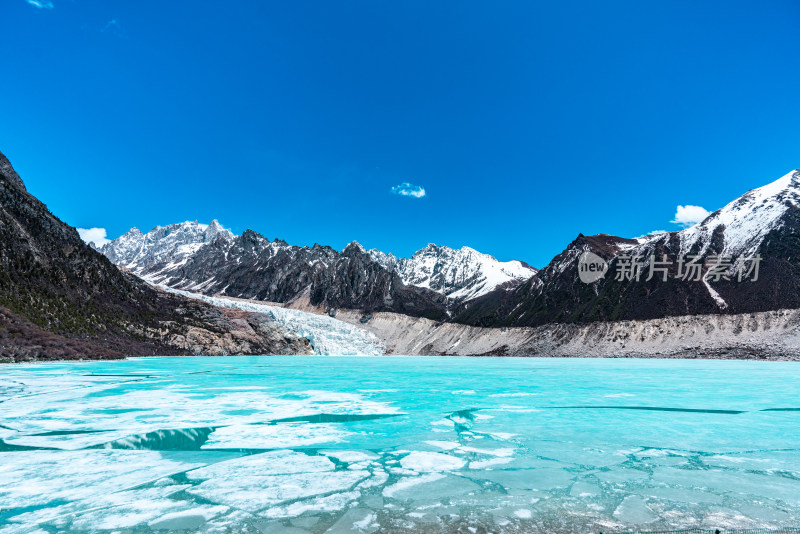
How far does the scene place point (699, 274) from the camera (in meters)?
124

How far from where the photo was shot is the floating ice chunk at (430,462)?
10.1 metres

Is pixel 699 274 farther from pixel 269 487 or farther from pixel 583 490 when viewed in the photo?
pixel 269 487

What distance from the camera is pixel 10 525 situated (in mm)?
6750

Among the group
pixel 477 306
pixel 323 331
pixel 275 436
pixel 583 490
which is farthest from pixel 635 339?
pixel 583 490

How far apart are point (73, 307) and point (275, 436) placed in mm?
66689

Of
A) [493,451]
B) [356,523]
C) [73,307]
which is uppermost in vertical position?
[73,307]

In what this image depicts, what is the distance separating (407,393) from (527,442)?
48.1 feet

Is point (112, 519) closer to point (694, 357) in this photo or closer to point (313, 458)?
point (313, 458)

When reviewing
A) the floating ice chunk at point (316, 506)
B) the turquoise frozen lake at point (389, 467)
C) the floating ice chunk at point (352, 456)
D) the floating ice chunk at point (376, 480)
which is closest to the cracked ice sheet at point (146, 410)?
the turquoise frozen lake at point (389, 467)

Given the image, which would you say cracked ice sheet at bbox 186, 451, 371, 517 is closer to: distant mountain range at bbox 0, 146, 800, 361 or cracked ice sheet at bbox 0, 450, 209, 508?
cracked ice sheet at bbox 0, 450, 209, 508

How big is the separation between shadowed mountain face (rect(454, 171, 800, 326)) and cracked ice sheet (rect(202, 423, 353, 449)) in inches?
4890

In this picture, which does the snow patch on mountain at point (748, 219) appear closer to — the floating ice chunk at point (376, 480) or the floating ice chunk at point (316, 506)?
the floating ice chunk at point (376, 480)

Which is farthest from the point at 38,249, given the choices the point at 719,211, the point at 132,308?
the point at 719,211

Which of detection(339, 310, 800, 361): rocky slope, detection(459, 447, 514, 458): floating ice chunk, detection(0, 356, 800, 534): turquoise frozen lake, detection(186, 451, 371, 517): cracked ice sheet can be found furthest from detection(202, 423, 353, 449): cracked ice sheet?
detection(339, 310, 800, 361): rocky slope
